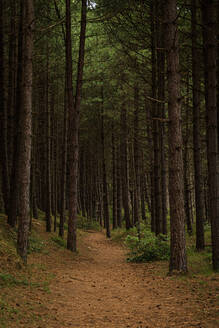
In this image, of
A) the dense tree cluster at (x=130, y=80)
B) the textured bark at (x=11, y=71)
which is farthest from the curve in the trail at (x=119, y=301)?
the textured bark at (x=11, y=71)

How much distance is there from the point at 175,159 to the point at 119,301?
3.98m

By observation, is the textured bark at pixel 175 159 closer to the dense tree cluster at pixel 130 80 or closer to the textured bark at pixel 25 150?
the dense tree cluster at pixel 130 80

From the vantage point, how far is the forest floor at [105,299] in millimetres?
5359

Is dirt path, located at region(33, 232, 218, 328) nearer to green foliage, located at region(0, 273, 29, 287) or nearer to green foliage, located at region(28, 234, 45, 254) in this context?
green foliage, located at region(0, 273, 29, 287)

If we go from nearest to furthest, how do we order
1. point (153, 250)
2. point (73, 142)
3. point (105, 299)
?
point (105, 299)
point (153, 250)
point (73, 142)

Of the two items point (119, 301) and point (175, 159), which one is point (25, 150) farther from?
point (119, 301)

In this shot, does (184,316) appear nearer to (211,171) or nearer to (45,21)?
(211,171)

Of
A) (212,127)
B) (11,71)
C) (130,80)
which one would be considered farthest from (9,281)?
(130,80)

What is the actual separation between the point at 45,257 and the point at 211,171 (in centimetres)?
640

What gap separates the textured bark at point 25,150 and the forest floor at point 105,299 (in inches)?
36.5

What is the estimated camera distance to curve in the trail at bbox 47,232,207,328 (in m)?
5.54

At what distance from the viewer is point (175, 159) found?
29.0 ft

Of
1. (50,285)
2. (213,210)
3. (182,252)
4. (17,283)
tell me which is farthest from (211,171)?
(17,283)

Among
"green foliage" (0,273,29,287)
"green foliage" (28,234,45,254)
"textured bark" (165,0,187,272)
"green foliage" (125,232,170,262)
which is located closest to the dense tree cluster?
"textured bark" (165,0,187,272)
